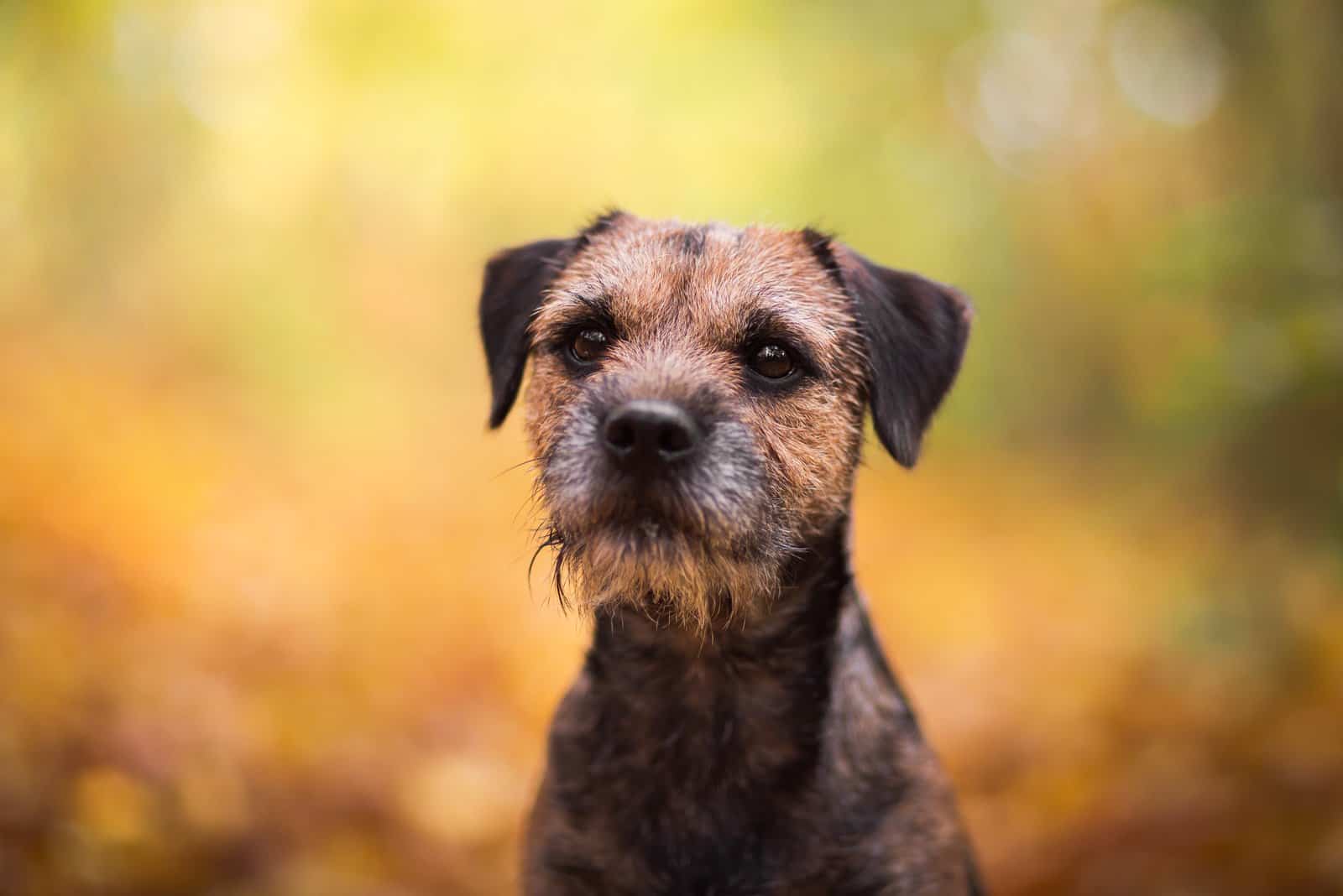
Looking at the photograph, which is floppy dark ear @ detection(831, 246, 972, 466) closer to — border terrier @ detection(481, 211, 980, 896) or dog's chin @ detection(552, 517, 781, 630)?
border terrier @ detection(481, 211, 980, 896)

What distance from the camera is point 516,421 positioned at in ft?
16.7

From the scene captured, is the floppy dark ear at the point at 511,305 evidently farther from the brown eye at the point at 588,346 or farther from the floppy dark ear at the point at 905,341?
the floppy dark ear at the point at 905,341

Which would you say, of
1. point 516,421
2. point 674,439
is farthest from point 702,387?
point 516,421

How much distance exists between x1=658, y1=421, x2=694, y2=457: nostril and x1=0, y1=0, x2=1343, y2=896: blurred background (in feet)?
6.92

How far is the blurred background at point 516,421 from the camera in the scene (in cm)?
440

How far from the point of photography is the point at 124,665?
4.46 m

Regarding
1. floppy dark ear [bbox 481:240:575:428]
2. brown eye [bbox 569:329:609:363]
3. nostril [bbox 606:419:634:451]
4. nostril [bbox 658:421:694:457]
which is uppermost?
floppy dark ear [bbox 481:240:575:428]

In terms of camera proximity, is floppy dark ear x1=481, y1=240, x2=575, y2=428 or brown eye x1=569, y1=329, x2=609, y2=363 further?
floppy dark ear x1=481, y1=240, x2=575, y2=428

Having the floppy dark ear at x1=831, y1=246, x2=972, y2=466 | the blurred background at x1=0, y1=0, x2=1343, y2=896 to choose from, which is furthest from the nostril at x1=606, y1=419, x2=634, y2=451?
the blurred background at x1=0, y1=0, x2=1343, y2=896

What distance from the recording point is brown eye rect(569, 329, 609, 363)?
9.25 feet

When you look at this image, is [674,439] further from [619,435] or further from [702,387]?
[702,387]

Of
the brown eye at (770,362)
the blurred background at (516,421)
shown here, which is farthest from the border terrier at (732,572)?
the blurred background at (516,421)

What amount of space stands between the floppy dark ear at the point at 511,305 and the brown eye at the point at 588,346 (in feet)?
0.77

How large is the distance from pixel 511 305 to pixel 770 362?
81 centimetres
